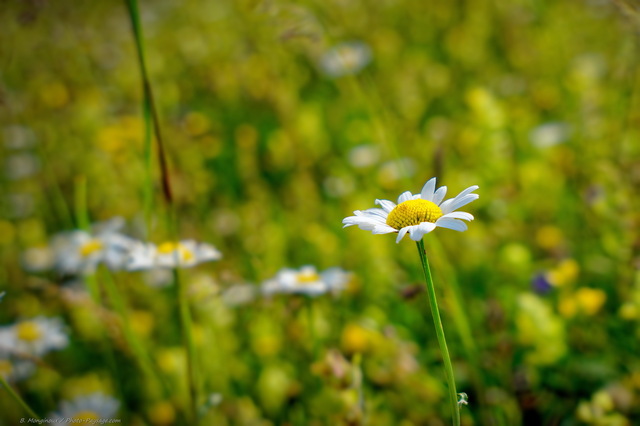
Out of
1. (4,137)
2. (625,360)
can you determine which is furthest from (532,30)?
(4,137)

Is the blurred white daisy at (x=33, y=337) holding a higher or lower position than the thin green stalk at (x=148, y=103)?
lower

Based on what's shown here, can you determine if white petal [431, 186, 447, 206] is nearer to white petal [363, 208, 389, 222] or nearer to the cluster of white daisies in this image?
white petal [363, 208, 389, 222]

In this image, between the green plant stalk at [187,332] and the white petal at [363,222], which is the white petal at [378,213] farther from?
the green plant stalk at [187,332]

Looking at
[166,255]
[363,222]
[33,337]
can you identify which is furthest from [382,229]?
[33,337]

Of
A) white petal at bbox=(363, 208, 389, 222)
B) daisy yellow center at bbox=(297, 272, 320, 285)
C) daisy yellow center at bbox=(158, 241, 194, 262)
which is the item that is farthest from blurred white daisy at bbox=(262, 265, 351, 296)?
white petal at bbox=(363, 208, 389, 222)

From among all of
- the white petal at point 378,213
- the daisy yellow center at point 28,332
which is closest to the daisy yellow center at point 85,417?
the daisy yellow center at point 28,332

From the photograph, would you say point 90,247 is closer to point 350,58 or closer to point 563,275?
point 563,275
